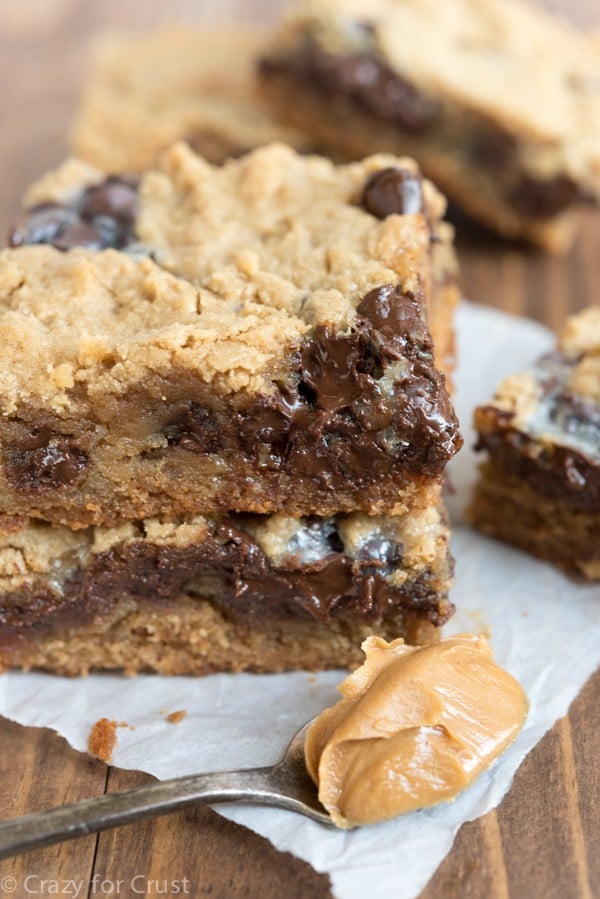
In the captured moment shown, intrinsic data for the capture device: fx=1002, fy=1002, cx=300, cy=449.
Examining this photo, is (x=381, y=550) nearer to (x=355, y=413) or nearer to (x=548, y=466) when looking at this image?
(x=355, y=413)

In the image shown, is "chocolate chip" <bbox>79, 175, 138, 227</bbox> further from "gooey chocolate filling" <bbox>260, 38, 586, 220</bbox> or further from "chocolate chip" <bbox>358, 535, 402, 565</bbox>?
"gooey chocolate filling" <bbox>260, 38, 586, 220</bbox>

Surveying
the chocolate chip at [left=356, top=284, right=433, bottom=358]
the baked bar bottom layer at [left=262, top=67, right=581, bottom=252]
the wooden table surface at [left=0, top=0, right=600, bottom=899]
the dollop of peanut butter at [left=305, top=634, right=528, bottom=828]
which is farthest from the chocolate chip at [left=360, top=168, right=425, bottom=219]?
the baked bar bottom layer at [left=262, top=67, right=581, bottom=252]

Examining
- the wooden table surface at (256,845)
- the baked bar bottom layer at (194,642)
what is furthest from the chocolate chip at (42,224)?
the wooden table surface at (256,845)

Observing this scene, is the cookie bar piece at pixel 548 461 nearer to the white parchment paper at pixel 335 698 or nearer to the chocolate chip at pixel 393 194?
the white parchment paper at pixel 335 698

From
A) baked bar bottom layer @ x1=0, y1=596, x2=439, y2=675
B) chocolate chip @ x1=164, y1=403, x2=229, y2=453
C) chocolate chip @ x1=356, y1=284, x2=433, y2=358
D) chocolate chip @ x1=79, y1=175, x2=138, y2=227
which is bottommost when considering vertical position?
baked bar bottom layer @ x1=0, y1=596, x2=439, y2=675

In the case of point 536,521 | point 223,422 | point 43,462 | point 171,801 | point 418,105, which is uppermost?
point 418,105

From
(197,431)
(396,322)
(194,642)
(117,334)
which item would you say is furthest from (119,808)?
(396,322)
